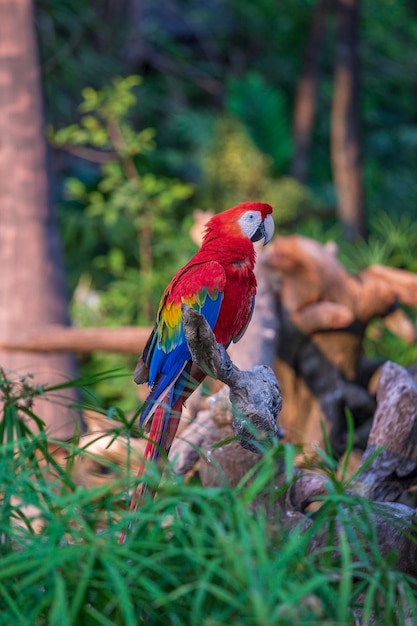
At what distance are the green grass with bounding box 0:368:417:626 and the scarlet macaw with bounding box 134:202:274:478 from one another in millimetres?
545

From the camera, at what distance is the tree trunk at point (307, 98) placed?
7.25 m

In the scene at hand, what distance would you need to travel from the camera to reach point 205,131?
7449 mm

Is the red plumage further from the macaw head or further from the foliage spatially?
the foliage

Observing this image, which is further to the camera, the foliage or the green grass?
the foliage

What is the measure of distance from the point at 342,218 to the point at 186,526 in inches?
197

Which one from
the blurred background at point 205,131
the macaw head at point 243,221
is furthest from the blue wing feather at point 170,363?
the blurred background at point 205,131

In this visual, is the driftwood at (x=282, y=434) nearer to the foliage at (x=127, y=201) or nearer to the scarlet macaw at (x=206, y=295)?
the scarlet macaw at (x=206, y=295)

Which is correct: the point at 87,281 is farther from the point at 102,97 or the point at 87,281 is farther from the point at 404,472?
the point at 404,472

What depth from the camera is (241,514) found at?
3.87ft

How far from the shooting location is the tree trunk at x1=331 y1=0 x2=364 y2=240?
6.09 meters

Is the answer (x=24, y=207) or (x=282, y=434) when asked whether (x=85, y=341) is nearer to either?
(x=24, y=207)

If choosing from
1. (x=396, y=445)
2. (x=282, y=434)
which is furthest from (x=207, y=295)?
(x=396, y=445)

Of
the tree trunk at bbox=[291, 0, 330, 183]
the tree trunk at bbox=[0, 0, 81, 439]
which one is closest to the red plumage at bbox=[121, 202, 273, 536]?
the tree trunk at bbox=[0, 0, 81, 439]

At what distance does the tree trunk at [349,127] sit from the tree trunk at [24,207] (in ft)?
8.11
